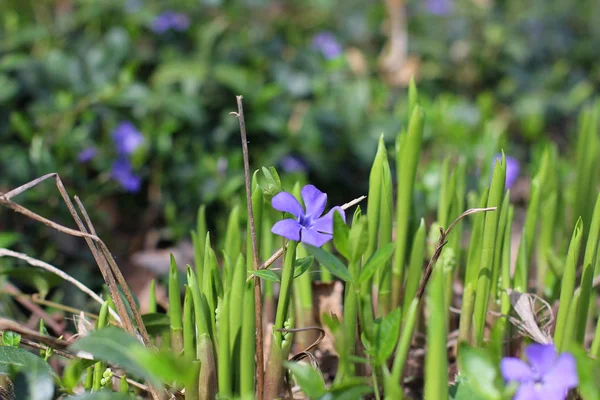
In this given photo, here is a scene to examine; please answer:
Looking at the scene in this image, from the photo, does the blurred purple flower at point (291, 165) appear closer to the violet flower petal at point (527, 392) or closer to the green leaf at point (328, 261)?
the green leaf at point (328, 261)

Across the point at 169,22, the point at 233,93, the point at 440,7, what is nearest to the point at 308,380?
the point at 233,93

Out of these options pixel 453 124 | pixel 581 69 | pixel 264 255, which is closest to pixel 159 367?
pixel 264 255

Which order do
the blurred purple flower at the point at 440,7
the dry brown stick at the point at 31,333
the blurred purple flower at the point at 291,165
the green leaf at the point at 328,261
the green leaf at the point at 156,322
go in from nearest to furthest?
the green leaf at the point at 328,261 → the dry brown stick at the point at 31,333 → the green leaf at the point at 156,322 → the blurred purple flower at the point at 291,165 → the blurred purple flower at the point at 440,7

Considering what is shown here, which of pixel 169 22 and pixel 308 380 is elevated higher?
pixel 169 22

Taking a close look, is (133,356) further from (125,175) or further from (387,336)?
(125,175)

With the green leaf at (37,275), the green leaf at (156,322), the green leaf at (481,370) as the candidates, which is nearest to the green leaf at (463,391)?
the green leaf at (481,370)

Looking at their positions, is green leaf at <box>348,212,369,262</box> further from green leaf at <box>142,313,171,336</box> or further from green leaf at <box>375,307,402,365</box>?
green leaf at <box>142,313,171,336</box>
